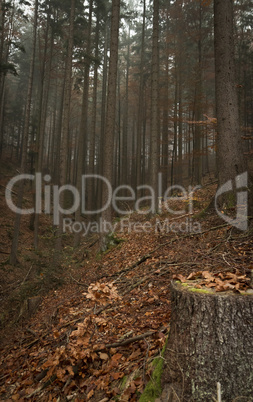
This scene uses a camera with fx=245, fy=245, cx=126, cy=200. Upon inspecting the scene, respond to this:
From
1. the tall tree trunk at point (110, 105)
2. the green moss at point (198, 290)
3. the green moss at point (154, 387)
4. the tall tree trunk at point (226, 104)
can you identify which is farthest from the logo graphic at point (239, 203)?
the tall tree trunk at point (110, 105)

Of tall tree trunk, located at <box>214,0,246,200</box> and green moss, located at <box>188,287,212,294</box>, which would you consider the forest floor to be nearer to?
green moss, located at <box>188,287,212,294</box>

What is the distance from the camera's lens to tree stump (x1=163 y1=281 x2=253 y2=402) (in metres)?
2.03

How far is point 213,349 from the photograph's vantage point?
211 cm

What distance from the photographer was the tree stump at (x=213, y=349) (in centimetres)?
203

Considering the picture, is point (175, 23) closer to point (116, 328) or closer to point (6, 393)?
point (116, 328)

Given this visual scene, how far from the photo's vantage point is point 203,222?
730 cm

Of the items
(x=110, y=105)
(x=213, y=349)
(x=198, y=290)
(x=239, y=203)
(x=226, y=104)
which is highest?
(x=110, y=105)

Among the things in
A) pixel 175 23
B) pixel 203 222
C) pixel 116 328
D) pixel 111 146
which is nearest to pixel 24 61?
pixel 175 23

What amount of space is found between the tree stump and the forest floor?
1.94ft

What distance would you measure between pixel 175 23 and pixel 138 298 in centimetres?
2007

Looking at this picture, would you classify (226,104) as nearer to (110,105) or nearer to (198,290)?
(110,105)

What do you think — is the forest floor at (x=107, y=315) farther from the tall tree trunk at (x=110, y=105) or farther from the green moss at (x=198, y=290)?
the tall tree trunk at (x=110, y=105)

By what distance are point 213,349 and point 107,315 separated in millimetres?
2783

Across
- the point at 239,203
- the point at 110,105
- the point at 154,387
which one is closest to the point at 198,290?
the point at 154,387
